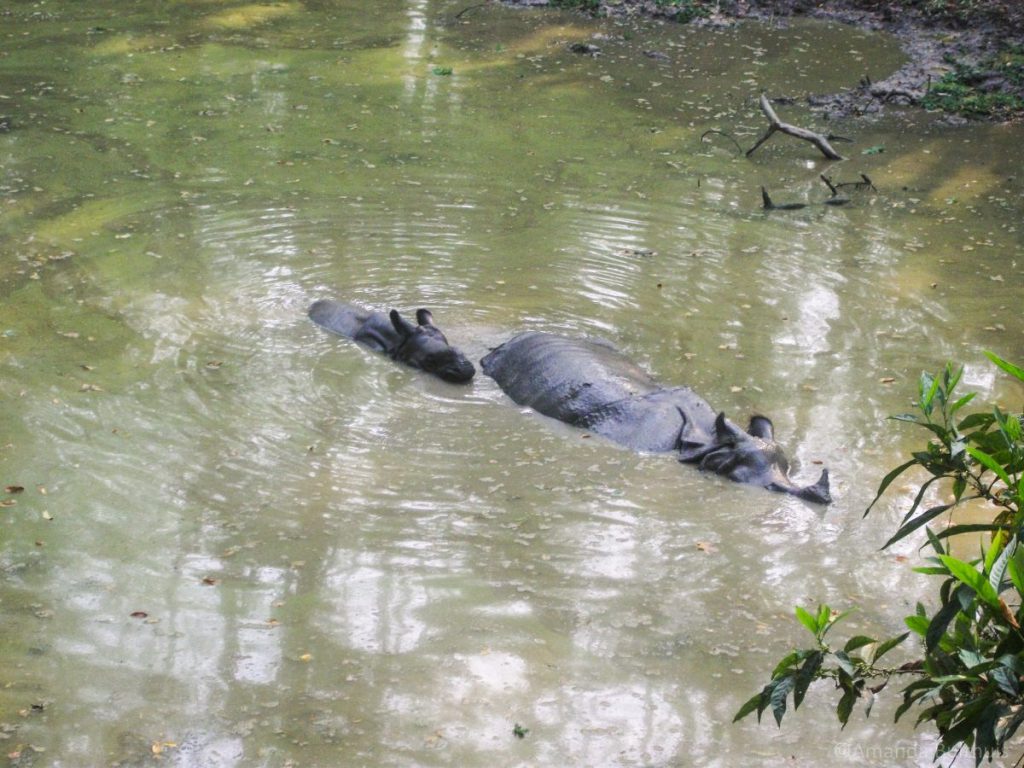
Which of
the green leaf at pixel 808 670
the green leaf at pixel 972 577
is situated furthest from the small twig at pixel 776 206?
the green leaf at pixel 972 577

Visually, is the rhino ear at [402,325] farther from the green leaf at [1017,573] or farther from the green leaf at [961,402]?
the green leaf at [1017,573]

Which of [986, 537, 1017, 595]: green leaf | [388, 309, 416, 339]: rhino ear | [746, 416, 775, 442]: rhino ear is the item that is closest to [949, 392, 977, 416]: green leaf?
[986, 537, 1017, 595]: green leaf

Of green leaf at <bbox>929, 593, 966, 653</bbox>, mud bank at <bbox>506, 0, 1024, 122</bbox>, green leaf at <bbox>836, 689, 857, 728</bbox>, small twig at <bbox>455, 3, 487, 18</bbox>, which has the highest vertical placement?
green leaf at <bbox>929, 593, 966, 653</bbox>

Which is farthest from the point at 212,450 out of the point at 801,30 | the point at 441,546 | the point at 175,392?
the point at 801,30

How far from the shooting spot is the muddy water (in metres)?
5.62

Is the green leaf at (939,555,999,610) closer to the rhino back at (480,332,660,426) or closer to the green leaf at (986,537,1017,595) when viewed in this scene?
the green leaf at (986,537,1017,595)

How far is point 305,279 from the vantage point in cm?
1079

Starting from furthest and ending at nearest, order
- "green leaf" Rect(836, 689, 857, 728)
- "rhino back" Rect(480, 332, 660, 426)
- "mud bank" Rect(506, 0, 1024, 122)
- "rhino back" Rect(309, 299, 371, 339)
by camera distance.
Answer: "mud bank" Rect(506, 0, 1024, 122) → "rhino back" Rect(309, 299, 371, 339) → "rhino back" Rect(480, 332, 660, 426) → "green leaf" Rect(836, 689, 857, 728)

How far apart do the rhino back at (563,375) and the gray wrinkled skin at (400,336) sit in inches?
13.1

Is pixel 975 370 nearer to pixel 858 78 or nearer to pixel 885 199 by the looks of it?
pixel 885 199

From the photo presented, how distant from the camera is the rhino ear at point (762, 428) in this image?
8.12 metres

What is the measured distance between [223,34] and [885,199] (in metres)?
10.8

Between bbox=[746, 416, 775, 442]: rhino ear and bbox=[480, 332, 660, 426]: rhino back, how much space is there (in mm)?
829

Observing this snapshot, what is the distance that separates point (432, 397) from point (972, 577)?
6.59 meters
